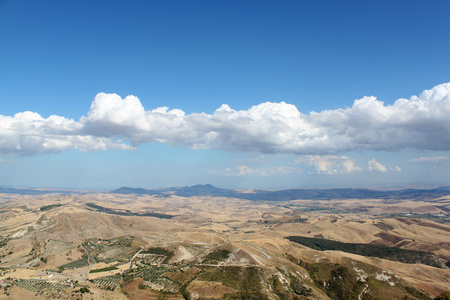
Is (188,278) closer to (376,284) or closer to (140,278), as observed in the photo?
(140,278)

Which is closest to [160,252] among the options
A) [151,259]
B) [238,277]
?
[151,259]

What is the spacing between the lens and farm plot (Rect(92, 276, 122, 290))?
104 meters

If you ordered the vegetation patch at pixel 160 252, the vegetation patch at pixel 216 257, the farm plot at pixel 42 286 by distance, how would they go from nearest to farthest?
the farm plot at pixel 42 286
the vegetation patch at pixel 216 257
the vegetation patch at pixel 160 252

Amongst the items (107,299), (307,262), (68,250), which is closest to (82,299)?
(107,299)

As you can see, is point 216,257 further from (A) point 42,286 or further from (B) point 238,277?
Result: (A) point 42,286

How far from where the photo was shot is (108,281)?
4323 inches

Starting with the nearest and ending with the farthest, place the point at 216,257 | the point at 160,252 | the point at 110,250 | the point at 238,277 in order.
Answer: the point at 238,277 < the point at 216,257 < the point at 160,252 < the point at 110,250

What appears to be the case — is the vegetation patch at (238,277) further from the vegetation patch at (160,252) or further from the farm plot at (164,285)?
the vegetation patch at (160,252)

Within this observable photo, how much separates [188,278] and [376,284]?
8547 centimetres

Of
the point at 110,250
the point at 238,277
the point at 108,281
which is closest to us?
the point at 108,281

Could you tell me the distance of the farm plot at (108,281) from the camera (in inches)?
4098

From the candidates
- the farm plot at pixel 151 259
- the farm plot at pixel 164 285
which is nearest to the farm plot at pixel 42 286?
the farm plot at pixel 164 285

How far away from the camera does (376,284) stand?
12769 cm

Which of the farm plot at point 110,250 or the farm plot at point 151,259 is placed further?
the farm plot at point 110,250
